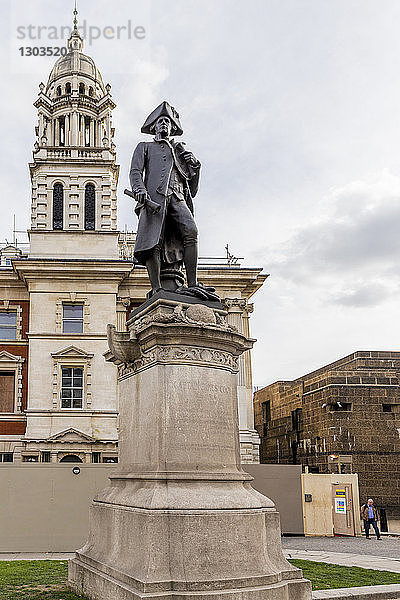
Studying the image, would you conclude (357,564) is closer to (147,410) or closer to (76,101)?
(147,410)

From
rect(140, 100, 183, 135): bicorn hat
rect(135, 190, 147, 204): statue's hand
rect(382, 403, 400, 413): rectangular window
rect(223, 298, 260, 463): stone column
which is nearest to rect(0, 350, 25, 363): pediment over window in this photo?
rect(223, 298, 260, 463): stone column

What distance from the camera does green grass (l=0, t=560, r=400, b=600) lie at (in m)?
9.57

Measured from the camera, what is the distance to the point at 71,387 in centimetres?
3681

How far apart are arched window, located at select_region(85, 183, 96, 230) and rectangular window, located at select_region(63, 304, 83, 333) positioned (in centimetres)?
552

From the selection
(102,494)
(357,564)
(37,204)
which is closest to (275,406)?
(37,204)

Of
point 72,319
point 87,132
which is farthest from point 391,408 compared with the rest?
point 87,132

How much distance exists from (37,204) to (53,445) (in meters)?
14.4

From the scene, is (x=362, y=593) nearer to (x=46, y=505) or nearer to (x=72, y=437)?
(x=46, y=505)

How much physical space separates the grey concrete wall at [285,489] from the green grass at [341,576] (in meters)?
13.0

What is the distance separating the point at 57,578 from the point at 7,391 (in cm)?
2750

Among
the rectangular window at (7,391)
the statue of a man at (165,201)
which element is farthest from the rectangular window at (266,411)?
the statue of a man at (165,201)

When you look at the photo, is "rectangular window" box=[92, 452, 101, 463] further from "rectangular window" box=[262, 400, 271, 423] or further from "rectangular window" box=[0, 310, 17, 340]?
"rectangular window" box=[262, 400, 271, 423]

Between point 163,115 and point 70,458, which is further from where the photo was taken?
point 70,458

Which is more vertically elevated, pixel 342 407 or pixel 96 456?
pixel 342 407
